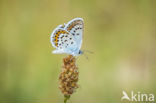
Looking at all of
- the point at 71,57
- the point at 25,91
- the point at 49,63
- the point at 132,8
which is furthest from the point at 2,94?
the point at 132,8

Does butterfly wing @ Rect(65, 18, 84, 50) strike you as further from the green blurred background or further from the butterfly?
the green blurred background

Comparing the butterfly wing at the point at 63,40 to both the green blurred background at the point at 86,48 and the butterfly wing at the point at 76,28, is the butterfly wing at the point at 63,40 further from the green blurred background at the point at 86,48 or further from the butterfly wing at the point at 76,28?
the green blurred background at the point at 86,48

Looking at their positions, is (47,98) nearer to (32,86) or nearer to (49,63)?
(32,86)

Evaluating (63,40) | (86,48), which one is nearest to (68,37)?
(63,40)

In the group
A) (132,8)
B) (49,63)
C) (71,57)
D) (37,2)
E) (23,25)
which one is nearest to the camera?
(71,57)

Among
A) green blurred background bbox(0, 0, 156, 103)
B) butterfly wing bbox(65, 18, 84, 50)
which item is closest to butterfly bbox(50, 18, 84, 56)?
butterfly wing bbox(65, 18, 84, 50)

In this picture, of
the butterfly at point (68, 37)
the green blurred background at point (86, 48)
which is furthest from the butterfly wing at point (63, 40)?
the green blurred background at point (86, 48)
